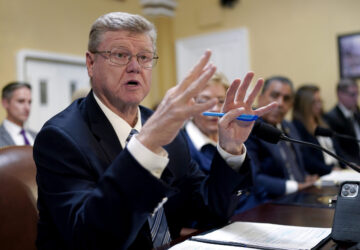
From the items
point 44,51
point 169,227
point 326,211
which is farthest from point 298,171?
point 44,51

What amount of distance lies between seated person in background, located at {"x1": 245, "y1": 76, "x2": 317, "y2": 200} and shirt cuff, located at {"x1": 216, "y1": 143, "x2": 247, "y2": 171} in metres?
1.14

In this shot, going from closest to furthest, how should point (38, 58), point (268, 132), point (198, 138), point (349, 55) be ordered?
point (268, 132) → point (198, 138) → point (38, 58) → point (349, 55)

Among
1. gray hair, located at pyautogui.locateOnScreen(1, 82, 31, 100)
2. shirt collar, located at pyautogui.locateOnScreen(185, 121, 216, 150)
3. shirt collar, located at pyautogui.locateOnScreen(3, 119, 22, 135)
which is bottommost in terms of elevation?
shirt collar, located at pyautogui.locateOnScreen(3, 119, 22, 135)

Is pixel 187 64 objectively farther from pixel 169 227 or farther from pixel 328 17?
pixel 169 227

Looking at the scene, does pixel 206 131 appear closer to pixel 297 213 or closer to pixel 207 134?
pixel 207 134

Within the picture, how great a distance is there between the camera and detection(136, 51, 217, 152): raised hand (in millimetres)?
848

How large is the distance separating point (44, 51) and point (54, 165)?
373 cm

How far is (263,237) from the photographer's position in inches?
42.3

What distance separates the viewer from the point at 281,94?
2963 mm

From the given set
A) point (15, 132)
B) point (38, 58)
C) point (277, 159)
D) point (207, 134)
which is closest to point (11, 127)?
point (15, 132)

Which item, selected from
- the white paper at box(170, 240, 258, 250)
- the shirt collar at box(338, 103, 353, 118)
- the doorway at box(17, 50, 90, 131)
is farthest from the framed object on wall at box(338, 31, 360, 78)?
the white paper at box(170, 240, 258, 250)

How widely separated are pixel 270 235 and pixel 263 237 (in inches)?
1.2

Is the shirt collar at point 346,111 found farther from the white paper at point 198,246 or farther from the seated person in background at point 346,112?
the white paper at point 198,246

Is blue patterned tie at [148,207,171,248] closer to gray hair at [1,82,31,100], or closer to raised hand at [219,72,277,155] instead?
raised hand at [219,72,277,155]
